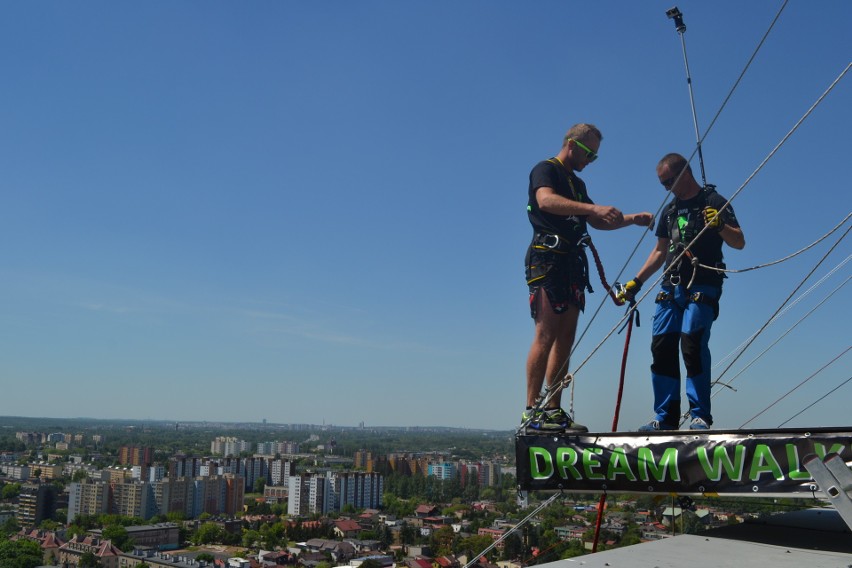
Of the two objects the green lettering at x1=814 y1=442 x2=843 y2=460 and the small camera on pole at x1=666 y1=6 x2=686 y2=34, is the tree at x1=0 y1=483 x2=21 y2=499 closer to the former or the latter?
the small camera on pole at x1=666 y1=6 x2=686 y2=34

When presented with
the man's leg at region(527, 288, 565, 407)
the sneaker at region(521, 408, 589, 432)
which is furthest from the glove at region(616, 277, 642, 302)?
the sneaker at region(521, 408, 589, 432)

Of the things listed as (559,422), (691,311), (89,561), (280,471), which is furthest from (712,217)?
(280,471)

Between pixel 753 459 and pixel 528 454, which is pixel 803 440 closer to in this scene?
pixel 753 459

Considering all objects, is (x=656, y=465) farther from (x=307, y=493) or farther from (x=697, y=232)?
(x=307, y=493)

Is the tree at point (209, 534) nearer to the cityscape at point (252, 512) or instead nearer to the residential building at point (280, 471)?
the cityscape at point (252, 512)

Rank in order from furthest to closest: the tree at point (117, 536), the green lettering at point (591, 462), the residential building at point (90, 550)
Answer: the tree at point (117, 536)
the residential building at point (90, 550)
the green lettering at point (591, 462)

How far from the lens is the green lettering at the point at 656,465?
3500mm

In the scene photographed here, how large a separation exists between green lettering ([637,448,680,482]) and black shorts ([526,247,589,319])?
1.09 m

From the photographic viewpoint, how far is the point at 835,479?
2.10m

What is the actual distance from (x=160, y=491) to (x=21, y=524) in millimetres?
16602

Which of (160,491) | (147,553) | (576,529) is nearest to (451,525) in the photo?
(147,553)

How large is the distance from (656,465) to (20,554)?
79.6 meters

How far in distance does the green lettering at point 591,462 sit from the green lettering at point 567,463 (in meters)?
0.05

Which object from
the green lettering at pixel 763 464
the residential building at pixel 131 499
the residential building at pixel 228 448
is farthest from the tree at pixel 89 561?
the residential building at pixel 228 448
